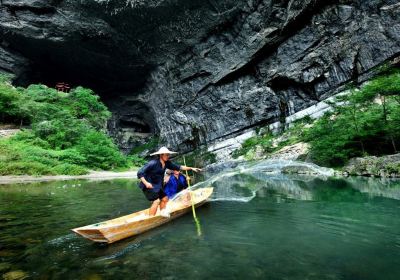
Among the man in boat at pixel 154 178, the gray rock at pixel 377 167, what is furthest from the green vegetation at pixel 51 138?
the gray rock at pixel 377 167

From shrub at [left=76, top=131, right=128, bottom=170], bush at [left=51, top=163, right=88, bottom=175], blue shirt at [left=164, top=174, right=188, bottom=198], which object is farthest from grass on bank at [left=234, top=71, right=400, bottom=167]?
shrub at [left=76, top=131, right=128, bottom=170]

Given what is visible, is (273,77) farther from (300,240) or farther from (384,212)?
(300,240)

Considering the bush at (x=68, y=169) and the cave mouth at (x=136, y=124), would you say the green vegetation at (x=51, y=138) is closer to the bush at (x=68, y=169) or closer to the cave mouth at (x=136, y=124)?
the bush at (x=68, y=169)

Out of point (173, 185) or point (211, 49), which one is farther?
point (211, 49)

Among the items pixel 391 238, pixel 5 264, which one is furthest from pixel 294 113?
pixel 5 264

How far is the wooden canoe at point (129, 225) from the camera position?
6.09m

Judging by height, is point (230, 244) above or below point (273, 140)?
below

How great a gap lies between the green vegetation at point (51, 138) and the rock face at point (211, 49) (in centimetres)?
901

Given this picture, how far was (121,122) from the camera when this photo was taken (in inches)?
2185

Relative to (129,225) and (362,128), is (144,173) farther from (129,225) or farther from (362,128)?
(362,128)

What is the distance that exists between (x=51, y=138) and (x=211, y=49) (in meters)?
22.0

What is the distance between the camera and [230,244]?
19.7 feet

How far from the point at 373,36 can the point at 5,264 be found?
1383 inches

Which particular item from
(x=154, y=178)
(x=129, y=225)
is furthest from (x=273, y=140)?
(x=129, y=225)
